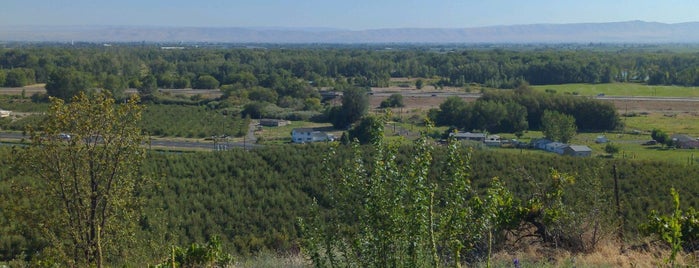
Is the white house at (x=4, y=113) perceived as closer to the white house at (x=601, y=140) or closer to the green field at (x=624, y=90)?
the white house at (x=601, y=140)

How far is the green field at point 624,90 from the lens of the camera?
54.5m

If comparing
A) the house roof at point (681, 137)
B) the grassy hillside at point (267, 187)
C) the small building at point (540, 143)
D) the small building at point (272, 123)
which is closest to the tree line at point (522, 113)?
the house roof at point (681, 137)

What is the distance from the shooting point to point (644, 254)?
7031mm

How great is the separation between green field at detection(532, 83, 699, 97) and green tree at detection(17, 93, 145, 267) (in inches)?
2053

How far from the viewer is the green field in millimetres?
54541

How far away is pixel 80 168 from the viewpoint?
5660mm

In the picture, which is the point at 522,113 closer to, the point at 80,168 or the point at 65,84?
the point at 65,84

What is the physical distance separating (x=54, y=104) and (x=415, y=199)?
324cm

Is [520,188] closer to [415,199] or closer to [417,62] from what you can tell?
[415,199]

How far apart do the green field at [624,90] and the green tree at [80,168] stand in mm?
52140

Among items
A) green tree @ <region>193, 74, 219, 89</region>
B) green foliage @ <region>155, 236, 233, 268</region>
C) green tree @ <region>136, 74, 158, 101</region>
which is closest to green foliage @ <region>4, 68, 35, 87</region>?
green tree @ <region>136, 74, 158, 101</region>

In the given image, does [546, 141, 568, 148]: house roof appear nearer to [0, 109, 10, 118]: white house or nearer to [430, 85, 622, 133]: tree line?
[430, 85, 622, 133]: tree line

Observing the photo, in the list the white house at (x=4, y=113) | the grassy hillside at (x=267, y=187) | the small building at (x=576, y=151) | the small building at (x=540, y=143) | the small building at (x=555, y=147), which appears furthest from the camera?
the white house at (x=4, y=113)

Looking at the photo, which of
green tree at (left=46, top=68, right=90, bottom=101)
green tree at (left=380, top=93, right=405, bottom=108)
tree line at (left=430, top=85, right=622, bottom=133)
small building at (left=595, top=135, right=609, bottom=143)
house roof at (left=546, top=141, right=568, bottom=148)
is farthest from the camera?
green tree at (left=46, top=68, right=90, bottom=101)
